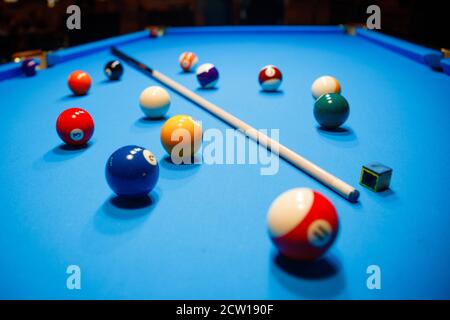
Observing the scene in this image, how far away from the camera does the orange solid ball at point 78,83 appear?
3.27 meters

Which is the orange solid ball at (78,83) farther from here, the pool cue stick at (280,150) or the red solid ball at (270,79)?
the red solid ball at (270,79)

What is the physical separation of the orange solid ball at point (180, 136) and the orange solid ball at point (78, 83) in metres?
1.61

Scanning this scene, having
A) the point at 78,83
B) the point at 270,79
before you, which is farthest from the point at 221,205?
the point at 78,83

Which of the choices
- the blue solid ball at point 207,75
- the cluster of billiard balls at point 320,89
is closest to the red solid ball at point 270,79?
the cluster of billiard balls at point 320,89

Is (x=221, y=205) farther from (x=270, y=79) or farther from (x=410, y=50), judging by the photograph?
(x=410, y=50)

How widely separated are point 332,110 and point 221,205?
1144mm

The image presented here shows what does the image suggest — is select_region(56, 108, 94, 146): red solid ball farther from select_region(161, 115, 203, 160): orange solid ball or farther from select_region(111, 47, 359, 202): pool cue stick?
select_region(111, 47, 359, 202): pool cue stick

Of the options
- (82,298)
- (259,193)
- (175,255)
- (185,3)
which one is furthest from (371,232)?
(185,3)

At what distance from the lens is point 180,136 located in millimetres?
2018

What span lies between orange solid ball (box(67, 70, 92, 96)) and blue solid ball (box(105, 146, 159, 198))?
1884 millimetres

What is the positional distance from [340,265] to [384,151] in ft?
3.58

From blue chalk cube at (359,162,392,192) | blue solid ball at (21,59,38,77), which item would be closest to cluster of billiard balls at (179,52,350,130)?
blue chalk cube at (359,162,392,192)

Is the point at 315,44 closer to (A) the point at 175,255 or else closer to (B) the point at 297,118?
(B) the point at 297,118

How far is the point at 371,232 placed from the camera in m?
1.43
